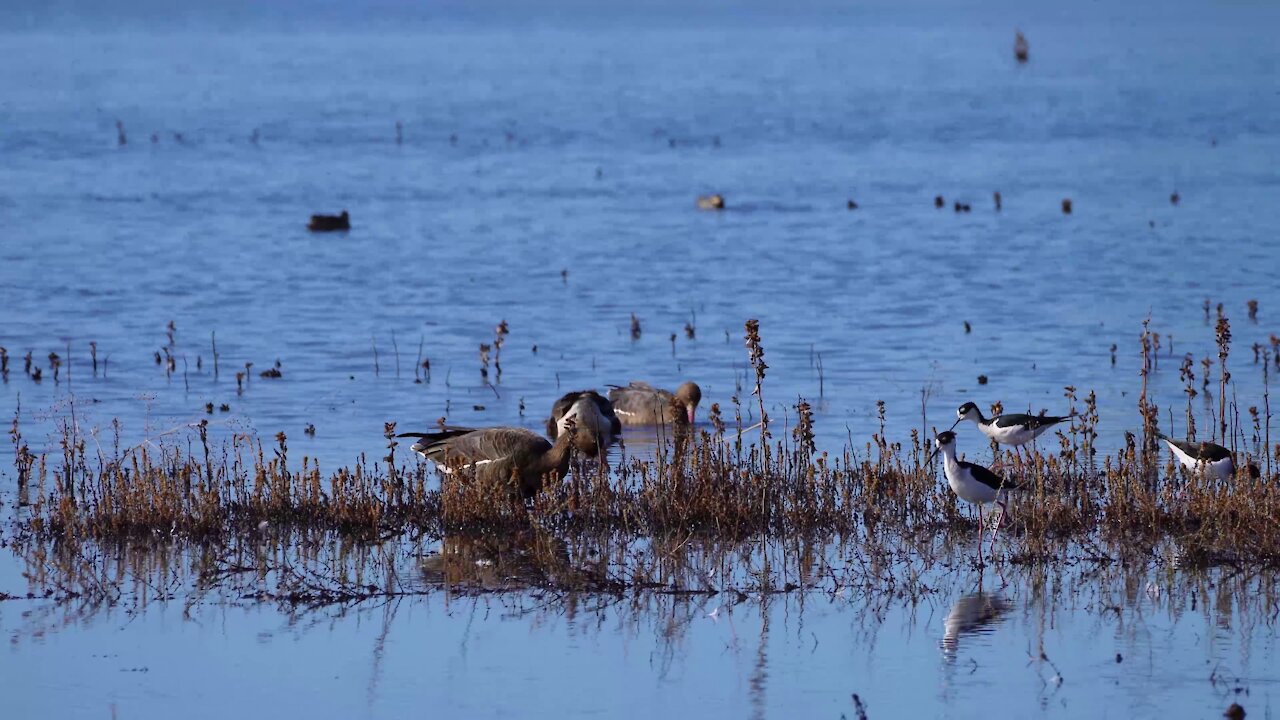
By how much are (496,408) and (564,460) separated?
17.6 feet

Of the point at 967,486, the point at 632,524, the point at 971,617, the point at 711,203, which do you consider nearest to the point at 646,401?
the point at 632,524

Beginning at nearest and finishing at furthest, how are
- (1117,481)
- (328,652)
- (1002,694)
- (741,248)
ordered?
(1002,694) → (328,652) → (1117,481) → (741,248)

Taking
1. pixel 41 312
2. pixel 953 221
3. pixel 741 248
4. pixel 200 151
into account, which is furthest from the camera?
pixel 200 151

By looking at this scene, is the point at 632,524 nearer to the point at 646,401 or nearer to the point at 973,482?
the point at 973,482

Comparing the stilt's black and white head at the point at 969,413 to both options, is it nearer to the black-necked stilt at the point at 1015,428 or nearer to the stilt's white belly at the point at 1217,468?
the black-necked stilt at the point at 1015,428

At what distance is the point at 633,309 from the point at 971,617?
14.6m

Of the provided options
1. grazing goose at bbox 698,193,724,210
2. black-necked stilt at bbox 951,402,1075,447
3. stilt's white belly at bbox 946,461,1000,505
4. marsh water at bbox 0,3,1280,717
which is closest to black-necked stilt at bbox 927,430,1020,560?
stilt's white belly at bbox 946,461,1000,505

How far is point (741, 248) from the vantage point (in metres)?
29.1

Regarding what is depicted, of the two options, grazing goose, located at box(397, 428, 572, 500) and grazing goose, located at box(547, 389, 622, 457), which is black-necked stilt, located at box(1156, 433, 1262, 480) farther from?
grazing goose, located at box(547, 389, 622, 457)

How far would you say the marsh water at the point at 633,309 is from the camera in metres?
7.98

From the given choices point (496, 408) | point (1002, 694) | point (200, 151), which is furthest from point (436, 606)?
point (200, 151)

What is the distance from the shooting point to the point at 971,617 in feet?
28.4

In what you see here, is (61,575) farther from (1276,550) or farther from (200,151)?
(200,151)

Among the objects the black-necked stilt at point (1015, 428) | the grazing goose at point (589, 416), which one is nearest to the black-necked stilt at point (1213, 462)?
the black-necked stilt at point (1015, 428)
